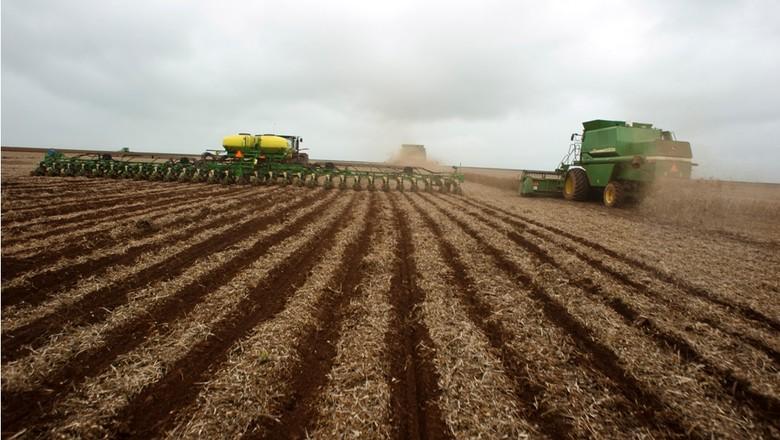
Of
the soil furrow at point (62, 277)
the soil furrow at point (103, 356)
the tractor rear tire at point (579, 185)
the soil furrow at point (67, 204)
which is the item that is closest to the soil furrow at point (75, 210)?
the soil furrow at point (67, 204)

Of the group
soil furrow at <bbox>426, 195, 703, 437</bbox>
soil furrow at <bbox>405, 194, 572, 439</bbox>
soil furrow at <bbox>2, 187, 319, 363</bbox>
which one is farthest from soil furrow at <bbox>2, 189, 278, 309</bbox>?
soil furrow at <bbox>426, 195, 703, 437</bbox>

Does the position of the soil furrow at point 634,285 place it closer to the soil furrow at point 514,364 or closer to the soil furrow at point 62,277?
the soil furrow at point 514,364

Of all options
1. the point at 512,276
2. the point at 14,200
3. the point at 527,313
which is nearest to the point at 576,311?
the point at 527,313

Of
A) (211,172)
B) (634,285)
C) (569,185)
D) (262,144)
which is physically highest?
(262,144)

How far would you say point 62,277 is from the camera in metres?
5.38

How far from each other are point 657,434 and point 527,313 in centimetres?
209

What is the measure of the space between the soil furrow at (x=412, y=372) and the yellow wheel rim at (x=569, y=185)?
1562 cm

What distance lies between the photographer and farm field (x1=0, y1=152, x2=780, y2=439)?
2.88 meters

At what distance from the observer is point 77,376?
325 cm

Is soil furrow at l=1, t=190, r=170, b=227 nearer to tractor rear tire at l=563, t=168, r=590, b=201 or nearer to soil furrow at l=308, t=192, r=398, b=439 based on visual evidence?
soil furrow at l=308, t=192, r=398, b=439

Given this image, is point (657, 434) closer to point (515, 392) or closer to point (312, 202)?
point (515, 392)

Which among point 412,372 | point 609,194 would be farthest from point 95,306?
point 609,194

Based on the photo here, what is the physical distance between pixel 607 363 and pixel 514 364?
3.30 feet

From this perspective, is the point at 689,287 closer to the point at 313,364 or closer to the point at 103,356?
the point at 313,364
